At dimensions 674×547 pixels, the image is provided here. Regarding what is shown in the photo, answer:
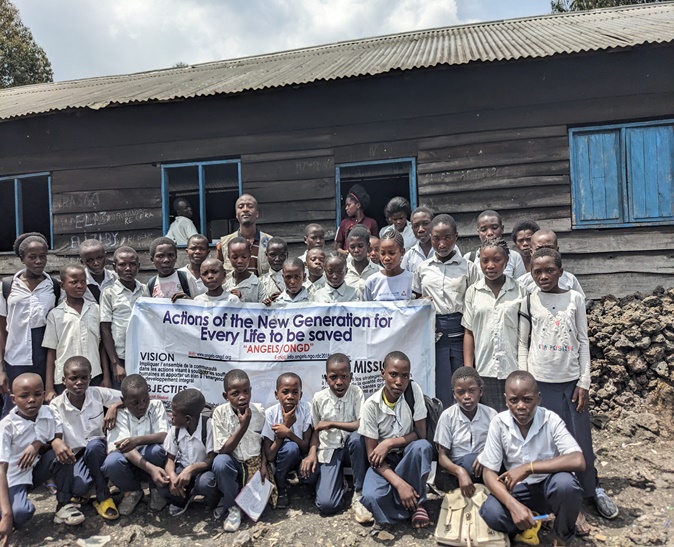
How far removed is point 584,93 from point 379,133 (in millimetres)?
2450

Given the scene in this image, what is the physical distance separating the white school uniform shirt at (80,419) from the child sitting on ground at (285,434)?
4.08 feet

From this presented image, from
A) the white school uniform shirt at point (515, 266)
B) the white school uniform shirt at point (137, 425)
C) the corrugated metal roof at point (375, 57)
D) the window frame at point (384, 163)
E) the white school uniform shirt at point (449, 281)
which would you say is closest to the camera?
the white school uniform shirt at point (137, 425)

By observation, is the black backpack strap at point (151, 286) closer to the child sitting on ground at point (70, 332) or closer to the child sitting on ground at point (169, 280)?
the child sitting on ground at point (169, 280)

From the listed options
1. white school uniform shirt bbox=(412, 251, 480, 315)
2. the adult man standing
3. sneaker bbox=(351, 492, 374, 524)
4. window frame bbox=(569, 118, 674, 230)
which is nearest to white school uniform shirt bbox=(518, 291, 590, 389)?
white school uniform shirt bbox=(412, 251, 480, 315)

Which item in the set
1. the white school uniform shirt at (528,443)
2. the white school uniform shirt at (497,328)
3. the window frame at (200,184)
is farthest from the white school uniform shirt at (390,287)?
the window frame at (200,184)

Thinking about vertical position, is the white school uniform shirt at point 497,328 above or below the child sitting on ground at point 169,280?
below

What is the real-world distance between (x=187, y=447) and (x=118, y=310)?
1329 mm

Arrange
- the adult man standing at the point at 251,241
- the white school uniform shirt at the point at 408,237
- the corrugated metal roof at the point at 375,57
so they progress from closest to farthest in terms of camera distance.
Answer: the adult man standing at the point at 251,241
the white school uniform shirt at the point at 408,237
the corrugated metal roof at the point at 375,57

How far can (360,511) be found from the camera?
3412 mm

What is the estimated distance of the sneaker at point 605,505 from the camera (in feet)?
11.3

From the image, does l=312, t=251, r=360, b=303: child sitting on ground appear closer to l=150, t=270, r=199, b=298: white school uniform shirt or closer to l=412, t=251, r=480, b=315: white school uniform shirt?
l=412, t=251, r=480, b=315: white school uniform shirt

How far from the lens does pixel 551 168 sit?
20.4 ft

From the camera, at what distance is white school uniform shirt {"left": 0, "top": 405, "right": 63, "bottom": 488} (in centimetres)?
345

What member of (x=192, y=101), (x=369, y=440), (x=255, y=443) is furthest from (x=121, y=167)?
(x=369, y=440)
